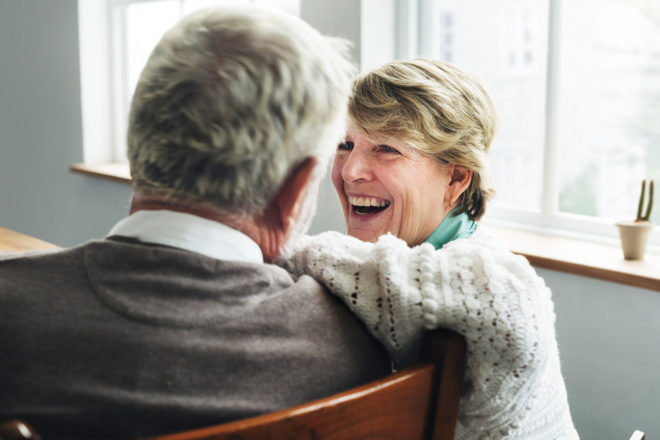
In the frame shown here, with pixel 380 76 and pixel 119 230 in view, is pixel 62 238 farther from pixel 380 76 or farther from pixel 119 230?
pixel 119 230

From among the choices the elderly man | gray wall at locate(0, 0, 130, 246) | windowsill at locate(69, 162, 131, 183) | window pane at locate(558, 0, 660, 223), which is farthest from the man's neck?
gray wall at locate(0, 0, 130, 246)

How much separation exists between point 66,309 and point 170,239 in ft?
0.42

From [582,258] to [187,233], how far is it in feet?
4.73

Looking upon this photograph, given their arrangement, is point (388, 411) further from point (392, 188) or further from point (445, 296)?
point (392, 188)

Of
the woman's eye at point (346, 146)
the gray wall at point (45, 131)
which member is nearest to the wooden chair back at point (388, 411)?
the woman's eye at point (346, 146)

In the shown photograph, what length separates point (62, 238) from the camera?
14.2ft

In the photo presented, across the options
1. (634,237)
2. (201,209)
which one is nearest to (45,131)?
(634,237)

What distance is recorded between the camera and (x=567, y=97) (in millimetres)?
2131

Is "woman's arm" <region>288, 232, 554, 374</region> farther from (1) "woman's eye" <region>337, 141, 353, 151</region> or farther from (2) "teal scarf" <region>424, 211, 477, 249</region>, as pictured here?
(1) "woman's eye" <region>337, 141, 353, 151</region>

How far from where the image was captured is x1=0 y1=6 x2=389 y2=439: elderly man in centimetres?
66

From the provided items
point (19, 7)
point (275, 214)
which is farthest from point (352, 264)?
point (19, 7)

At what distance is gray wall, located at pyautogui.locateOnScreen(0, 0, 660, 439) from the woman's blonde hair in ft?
2.24

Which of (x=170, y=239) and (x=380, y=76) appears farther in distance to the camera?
(x=380, y=76)

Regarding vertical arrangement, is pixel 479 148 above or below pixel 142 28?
below
